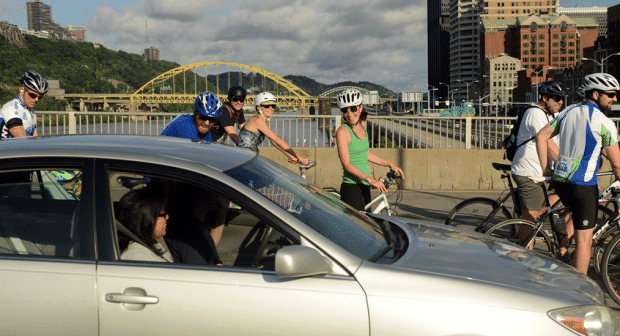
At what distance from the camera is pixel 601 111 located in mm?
5227

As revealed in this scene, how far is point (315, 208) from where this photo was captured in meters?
3.31

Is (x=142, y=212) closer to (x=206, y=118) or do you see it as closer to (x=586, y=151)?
(x=206, y=118)

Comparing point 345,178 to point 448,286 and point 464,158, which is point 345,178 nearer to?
point 448,286

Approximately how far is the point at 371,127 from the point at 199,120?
28.5 feet

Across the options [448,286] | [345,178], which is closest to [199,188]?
[448,286]

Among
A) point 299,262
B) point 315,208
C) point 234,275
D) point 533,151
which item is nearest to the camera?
point 299,262

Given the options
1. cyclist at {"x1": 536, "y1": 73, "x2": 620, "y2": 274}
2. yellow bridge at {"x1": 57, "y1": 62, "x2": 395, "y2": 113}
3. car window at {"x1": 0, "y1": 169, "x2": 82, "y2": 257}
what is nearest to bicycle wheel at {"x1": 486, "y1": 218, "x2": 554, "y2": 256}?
cyclist at {"x1": 536, "y1": 73, "x2": 620, "y2": 274}

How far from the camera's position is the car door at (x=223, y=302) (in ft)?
8.74

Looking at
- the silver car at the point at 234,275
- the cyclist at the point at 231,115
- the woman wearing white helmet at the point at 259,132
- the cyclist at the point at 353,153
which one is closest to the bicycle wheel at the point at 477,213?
the cyclist at the point at 353,153

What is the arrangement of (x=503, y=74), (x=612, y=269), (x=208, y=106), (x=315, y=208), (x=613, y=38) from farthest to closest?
1. (x=503, y=74)
2. (x=613, y=38)
3. (x=612, y=269)
4. (x=208, y=106)
5. (x=315, y=208)

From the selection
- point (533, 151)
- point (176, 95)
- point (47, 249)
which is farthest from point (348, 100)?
point (176, 95)

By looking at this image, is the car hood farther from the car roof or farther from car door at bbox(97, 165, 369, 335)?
the car roof

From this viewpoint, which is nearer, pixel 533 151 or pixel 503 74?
pixel 533 151

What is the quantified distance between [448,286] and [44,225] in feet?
6.05
